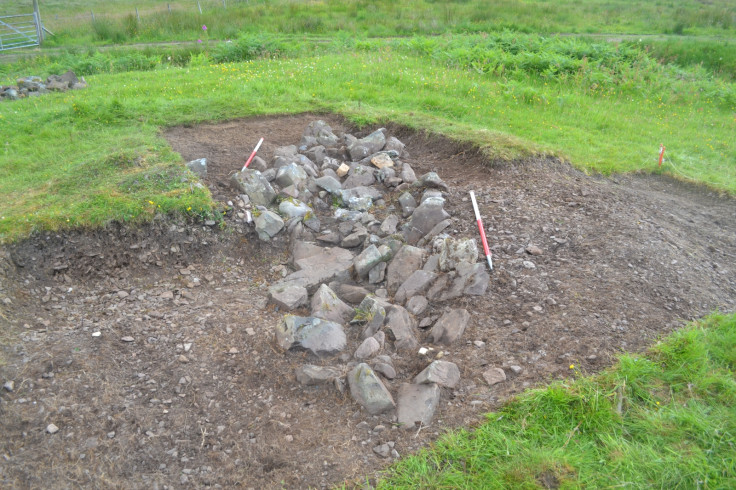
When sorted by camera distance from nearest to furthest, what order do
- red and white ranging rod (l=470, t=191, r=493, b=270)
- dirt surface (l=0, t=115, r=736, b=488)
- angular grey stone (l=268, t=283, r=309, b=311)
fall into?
dirt surface (l=0, t=115, r=736, b=488) → angular grey stone (l=268, t=283, r=309, b=311) → red and white ranging rod (l=470, t=191, r=493, b=270)

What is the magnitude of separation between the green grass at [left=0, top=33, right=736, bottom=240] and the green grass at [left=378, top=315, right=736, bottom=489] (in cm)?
369

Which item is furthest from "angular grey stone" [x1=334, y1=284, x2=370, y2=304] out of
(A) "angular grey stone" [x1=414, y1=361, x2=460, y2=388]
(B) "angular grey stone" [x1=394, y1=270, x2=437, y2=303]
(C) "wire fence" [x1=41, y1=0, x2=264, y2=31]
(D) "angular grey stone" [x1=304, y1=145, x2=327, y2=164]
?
(C) "wire fence" [x1=41, y1=0, x2=264, y2=31]

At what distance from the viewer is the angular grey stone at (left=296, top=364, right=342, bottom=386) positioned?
410 cm

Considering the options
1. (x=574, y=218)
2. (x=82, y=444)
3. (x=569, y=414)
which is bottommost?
(x=82, y=444)

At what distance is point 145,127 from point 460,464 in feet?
22.5

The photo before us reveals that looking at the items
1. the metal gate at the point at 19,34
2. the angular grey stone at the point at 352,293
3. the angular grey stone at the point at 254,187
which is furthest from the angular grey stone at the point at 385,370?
the metal gate at the point at 19,34

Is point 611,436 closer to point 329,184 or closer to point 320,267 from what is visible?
point 320,267

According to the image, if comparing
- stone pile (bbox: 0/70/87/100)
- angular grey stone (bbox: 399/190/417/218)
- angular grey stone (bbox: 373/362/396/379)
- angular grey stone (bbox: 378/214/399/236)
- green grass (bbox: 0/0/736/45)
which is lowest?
angular grey stone (bbox: 373/362/396/379)

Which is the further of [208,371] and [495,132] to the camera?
[495,132]

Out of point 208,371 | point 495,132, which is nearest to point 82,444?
point 208,371

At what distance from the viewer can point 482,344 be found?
168 inches

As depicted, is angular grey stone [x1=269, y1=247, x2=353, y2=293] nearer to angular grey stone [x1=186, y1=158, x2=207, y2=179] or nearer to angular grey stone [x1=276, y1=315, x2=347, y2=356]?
angular grey stone [x1=276, y1=315, x2=347, y2=356]

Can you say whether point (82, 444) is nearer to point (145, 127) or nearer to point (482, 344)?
point (482, 344)

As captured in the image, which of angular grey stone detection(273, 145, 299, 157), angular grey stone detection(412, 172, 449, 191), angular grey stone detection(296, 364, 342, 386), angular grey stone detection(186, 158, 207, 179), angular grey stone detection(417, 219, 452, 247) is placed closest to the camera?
angular grey stone detection(296, 364, 342, 386)
